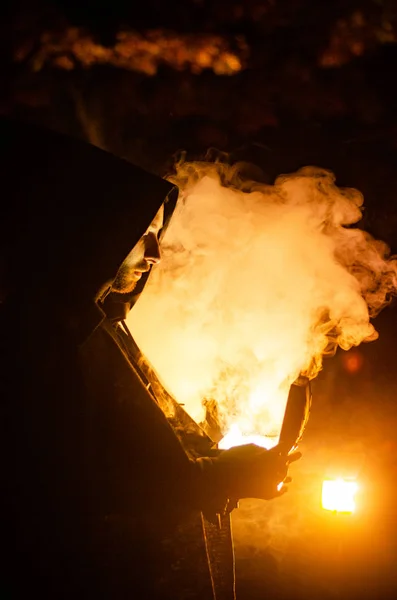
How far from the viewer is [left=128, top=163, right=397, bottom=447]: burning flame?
430 cm

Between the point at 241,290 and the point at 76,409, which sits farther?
the point at 241,290

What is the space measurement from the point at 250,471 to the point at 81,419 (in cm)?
100

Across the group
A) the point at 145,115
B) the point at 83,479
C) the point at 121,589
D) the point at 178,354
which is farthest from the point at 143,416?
the point at 145,115

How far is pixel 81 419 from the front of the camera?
8.67 feet

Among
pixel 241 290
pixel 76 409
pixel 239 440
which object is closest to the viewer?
pixel 76 409

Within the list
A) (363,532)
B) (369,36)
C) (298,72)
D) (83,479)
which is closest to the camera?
(83,479)

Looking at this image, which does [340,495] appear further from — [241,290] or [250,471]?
[250,471]

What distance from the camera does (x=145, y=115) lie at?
5.06 m

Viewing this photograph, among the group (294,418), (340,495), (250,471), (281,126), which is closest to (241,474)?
(250,471)

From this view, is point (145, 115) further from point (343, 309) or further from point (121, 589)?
point (121, 589)

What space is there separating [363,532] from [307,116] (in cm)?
441

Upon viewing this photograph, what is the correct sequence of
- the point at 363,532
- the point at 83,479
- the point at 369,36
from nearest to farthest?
the point at 83,479 < the point at 369,36 < the point at 363,532

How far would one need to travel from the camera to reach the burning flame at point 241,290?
4.30 m

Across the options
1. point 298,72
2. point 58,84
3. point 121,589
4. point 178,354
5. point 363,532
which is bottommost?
point 121,589
